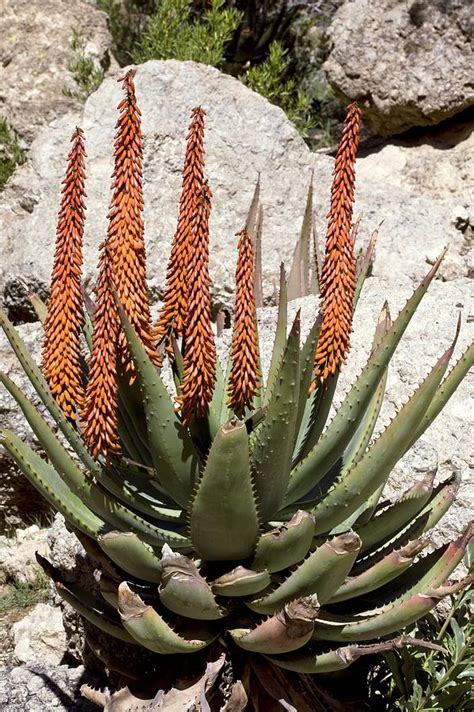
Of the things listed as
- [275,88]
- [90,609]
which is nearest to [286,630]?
[90,609]

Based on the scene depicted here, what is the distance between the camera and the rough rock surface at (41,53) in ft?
23.2

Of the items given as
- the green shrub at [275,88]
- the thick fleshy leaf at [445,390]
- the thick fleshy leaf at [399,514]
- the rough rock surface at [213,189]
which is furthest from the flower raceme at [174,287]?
the green shrub at [275,88]

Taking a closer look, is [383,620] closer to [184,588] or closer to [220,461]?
[184,588]

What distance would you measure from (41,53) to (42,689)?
548 centimetres

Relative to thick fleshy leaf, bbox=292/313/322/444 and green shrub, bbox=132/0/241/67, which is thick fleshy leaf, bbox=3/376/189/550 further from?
green shrub, bbox=132/0/241/67

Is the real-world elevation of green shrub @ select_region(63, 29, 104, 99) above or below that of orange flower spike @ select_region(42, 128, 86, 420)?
above

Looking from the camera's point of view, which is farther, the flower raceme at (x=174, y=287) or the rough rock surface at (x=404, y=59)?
the rough rock surface at (x=404, y=59)

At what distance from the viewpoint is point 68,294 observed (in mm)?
2521

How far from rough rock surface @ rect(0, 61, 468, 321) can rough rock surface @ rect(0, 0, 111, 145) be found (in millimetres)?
1313

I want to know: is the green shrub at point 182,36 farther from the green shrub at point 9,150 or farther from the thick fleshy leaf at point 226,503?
the thick fleshy leaf at point 226,503

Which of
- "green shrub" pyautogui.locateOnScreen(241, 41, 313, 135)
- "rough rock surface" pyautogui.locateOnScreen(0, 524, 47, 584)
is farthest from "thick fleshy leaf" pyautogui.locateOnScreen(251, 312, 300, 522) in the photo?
"green shrub" pyautogui.locateOnScreen(241, 41, 313, 135)

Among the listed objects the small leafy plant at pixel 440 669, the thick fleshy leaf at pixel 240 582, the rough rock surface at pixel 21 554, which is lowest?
the rough rock surface at pixel 21 554

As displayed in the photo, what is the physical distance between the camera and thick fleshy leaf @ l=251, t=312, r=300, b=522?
2.39 m

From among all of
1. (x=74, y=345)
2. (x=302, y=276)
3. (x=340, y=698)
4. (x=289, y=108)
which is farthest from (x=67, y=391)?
(x=289, y=108)
